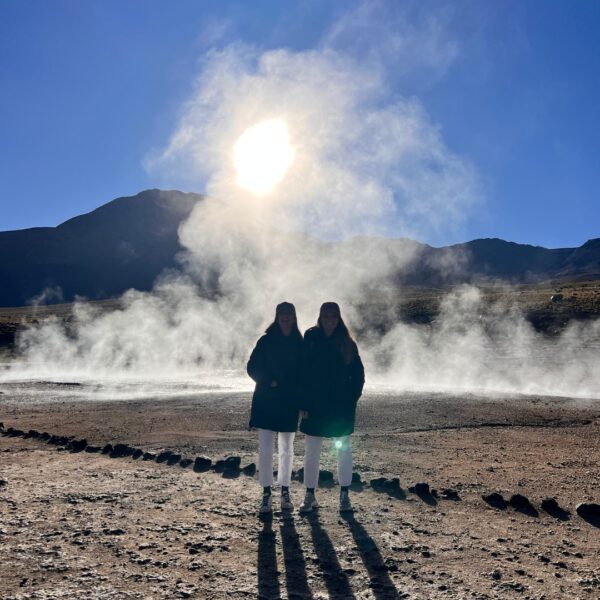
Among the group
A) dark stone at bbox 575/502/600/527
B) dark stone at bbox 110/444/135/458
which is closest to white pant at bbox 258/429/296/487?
dark stone at bbox 575/502/600/527

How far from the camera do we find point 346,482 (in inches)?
196

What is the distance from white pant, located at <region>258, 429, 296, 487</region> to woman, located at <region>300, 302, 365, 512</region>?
23 centimetres

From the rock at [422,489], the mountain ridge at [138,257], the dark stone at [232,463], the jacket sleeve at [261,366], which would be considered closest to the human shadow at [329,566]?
the jacket sleeve at [261,366]

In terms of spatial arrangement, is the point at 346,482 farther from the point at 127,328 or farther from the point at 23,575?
the point at 127,328

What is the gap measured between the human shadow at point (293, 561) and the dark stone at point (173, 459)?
8.49 ft

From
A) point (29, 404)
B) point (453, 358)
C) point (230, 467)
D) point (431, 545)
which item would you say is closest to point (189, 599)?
point (431, 545)

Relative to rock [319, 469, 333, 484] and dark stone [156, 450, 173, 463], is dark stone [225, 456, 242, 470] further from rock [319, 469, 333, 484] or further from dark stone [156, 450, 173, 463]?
rock [319, 469, 333, 484]

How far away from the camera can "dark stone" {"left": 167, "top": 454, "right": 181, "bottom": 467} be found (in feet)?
22.8

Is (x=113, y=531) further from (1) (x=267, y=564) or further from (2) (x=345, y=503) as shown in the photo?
(2) (x=345, y=503)

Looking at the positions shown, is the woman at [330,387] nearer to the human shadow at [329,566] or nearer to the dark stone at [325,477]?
the human shadow at [329,566]

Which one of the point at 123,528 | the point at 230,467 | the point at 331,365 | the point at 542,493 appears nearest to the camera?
the point at 123,528

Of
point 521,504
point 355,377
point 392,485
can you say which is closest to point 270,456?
point 355,377

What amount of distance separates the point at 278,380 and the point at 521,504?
253cm

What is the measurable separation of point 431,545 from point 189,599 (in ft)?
6.16
